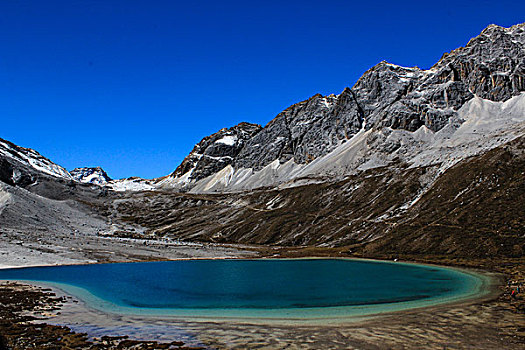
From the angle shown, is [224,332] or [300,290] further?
[300,290]

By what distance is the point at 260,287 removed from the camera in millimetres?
59219

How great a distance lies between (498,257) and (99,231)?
145 meters

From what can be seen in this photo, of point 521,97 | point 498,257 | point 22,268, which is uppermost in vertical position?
point 521,97

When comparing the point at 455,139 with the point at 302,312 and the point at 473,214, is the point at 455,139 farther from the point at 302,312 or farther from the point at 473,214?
the point at 302,312

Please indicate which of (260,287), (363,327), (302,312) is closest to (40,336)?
(302,312)

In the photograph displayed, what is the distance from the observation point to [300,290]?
5606cm

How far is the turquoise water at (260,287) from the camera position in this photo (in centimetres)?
4500

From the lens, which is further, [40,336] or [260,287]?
[260,287]

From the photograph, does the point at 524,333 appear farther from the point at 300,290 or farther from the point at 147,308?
the point at 147,308

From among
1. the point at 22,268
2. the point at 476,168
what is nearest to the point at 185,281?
the point at 22,268

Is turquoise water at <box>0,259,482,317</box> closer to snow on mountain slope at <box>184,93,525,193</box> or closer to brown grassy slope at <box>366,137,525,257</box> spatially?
brown grassy slope at <box>366,137,525,257</box>

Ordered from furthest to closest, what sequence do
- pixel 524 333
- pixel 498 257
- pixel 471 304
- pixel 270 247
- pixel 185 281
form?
pixel 270 247 < pixel 498 257 < pixel 185 281 < pixel 471 304 < pixel 524 333

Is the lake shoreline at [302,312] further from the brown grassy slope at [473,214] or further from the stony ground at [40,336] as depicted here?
the brown grassy slope at [473,214]

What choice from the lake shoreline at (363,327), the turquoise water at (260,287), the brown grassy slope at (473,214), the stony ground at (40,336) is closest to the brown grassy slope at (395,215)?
the brown grassy slope at (473,214)
